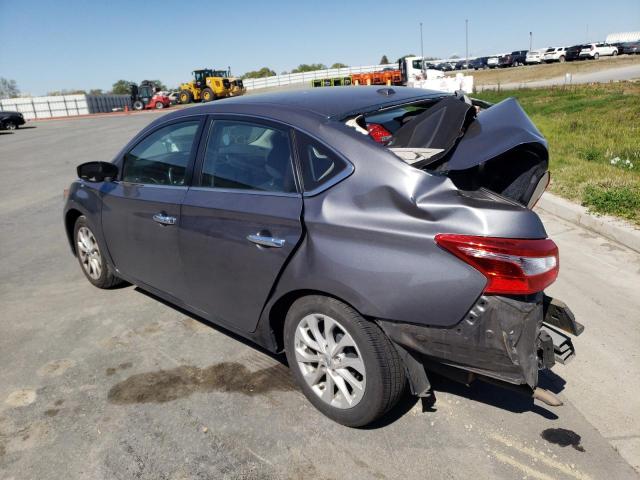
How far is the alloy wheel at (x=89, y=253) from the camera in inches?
184

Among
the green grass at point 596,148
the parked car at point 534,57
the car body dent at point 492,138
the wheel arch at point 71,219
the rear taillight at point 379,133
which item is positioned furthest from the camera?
the parked car at point 534,57

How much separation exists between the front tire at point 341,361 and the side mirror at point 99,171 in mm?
2149

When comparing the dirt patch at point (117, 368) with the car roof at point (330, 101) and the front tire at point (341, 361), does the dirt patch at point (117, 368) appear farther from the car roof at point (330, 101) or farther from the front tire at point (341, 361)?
the car roof at point (330, 101)

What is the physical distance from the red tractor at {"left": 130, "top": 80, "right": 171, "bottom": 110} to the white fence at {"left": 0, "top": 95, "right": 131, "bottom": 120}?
6.90 meters

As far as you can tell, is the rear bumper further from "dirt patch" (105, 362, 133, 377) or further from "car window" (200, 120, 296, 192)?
"dirt patch" (105, 362, 133, 377)

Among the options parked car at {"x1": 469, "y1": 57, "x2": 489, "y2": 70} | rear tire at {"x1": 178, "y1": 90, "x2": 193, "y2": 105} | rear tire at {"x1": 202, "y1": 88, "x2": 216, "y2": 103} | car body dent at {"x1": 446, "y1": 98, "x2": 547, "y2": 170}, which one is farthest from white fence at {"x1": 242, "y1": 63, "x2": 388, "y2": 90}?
car body dent at {"x1": 446, "y1": 98, "x2": 547, "y2": 170}

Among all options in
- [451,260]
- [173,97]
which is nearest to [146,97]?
[173,97]

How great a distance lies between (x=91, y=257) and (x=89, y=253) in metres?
0.04

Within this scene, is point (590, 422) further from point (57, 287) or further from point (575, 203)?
point (57, 287)

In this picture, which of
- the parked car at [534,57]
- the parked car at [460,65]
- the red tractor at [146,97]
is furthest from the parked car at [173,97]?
the parked car at [460,65]

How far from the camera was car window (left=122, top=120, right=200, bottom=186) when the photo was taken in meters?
3.52

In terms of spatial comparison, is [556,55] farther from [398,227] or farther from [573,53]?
[398,227]

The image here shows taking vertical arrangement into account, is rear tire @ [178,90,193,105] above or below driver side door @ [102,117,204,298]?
above

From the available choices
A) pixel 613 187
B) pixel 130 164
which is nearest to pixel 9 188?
pixel 130 164
